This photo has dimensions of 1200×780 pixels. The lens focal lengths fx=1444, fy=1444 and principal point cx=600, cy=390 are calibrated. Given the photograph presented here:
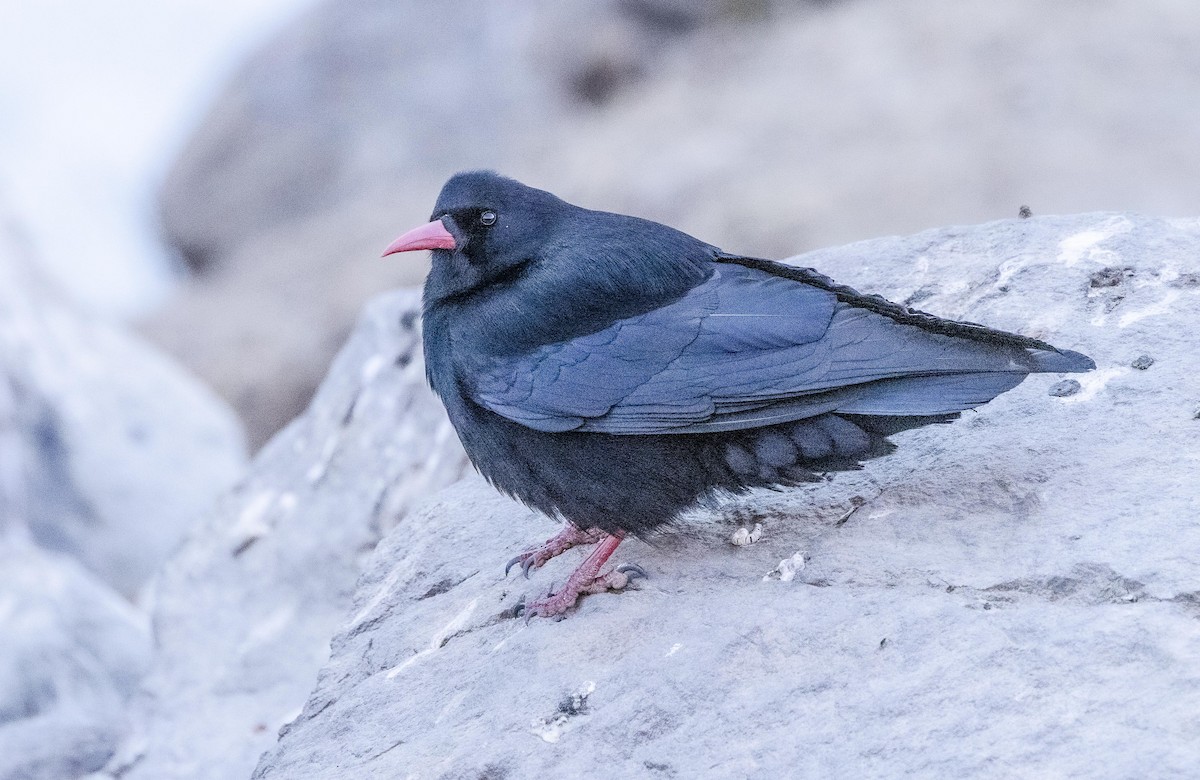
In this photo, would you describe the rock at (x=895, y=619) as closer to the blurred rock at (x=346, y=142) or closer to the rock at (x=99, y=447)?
the rock at (x=99, y=447)

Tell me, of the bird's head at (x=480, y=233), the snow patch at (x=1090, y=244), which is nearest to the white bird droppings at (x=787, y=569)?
the bird's head at (x=480, y=233)

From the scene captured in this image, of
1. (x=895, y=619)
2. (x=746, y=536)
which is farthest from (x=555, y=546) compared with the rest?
(x=895, y=619)

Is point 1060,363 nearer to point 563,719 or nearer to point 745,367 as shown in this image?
point 745,367

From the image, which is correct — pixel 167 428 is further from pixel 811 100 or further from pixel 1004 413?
pixel 811 100

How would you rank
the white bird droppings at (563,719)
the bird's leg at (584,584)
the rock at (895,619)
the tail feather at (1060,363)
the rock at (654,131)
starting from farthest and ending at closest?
the rock at (654,131) < the bird's leg at (584,584) < the tail feather at (1060,363) < the white bird droppings at (563,719) < the rock at (895,619)

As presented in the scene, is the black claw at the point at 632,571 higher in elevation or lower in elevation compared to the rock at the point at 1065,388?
lower

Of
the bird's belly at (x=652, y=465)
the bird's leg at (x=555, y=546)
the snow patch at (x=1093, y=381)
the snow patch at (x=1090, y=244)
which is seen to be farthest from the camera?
the snow patch at (x=1090, y=244)

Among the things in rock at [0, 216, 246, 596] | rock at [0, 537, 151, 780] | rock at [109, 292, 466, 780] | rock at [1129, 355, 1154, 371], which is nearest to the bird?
rock at [1129, 355, 1154, 371]
